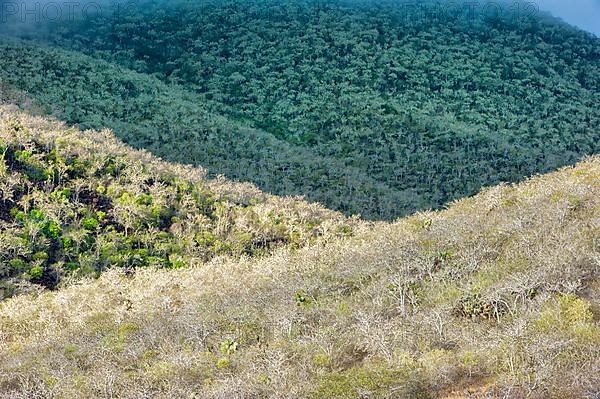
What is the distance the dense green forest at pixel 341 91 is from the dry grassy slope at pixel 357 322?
1452cm

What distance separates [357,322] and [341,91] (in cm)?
4639

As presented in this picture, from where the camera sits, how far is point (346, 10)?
80438mm

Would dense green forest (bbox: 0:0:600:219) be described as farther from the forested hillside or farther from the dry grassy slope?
the dry grassy slope

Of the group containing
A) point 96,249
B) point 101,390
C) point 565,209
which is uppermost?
point 565,209

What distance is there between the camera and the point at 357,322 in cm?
1673

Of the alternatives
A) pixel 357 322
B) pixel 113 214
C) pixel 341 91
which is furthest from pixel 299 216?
pixel 341 91

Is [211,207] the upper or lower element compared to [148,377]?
lower

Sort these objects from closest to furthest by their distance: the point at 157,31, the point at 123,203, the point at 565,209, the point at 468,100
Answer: the point at 565,209 → the point at 123,203 → the point at 468,100 → the point at 157,31

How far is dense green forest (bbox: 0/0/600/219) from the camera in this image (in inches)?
1709

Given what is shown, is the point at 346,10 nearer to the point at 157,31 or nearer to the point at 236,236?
the point at 157,31

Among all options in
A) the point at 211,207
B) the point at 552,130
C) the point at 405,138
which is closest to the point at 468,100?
the point at 552,130

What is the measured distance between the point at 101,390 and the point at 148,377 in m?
1.04

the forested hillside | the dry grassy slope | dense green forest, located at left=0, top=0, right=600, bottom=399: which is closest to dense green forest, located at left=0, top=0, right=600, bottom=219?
dense green forest, located at left=0, top=0, right=600, bottom=399

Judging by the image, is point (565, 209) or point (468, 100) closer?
point (565, 209)
